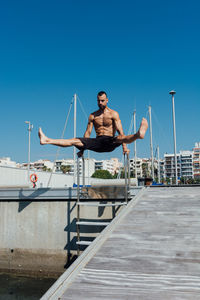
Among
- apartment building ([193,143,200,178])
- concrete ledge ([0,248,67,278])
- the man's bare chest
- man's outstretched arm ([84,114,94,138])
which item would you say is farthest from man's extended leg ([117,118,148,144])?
apartment building ([193,143,200,178])

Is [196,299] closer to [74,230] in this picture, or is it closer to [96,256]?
[96,256]

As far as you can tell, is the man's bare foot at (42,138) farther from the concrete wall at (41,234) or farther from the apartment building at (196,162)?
the apartment building at (196,162)

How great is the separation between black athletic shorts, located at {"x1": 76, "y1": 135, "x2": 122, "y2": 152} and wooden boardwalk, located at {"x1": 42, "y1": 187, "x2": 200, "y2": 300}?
6.81 feet

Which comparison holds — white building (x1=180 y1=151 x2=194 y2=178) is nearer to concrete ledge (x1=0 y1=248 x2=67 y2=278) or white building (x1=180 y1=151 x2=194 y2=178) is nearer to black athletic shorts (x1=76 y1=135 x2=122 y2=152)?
concrete ledge (x1=0 y1=248 x2=67 y2=278)

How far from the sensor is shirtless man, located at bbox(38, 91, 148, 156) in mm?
7602

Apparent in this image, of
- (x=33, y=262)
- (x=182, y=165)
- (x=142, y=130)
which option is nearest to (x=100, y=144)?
(x=142, y=130)

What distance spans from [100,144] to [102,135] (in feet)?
1.50

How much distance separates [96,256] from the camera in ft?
15.2

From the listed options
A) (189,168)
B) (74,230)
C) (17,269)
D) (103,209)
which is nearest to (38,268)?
(17,269)

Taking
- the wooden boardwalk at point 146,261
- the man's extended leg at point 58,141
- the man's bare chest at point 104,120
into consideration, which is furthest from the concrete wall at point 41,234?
the wooden boardwalk at point 146,261

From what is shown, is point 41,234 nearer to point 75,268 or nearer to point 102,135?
point 102,135

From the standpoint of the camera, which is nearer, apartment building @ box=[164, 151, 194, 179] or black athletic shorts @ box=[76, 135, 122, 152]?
black athletic shorts @ box=[76, 135, 122, 152]

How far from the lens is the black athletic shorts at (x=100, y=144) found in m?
7.92

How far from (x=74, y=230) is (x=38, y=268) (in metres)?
1.79
